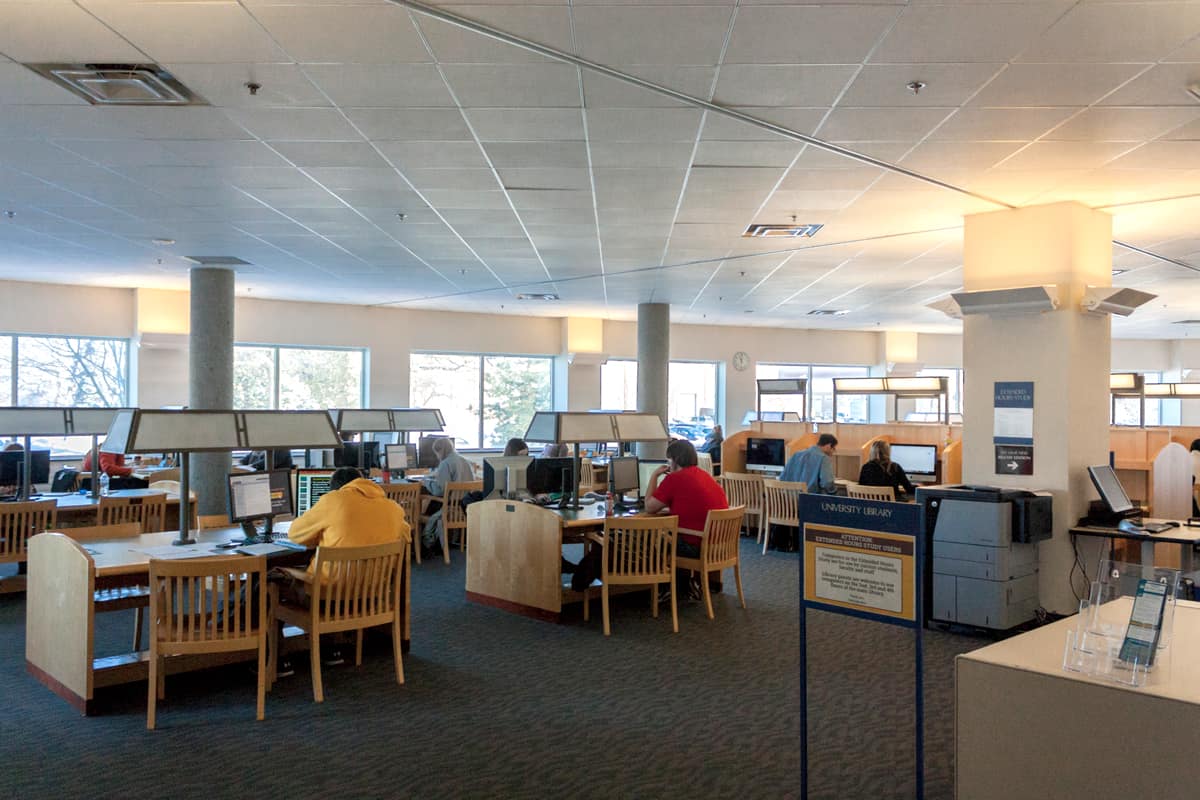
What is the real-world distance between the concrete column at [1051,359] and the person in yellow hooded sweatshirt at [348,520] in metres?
4.30

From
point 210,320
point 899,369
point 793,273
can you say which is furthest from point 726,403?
point 210,320

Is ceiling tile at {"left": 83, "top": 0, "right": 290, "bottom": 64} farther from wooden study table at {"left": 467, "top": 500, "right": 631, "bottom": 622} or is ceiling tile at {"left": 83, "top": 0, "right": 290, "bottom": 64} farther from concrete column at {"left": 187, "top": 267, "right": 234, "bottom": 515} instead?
concrete column at {"left": 187, "top": 267, "right": 234, "bottom": 515}

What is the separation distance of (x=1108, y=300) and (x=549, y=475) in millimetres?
4247

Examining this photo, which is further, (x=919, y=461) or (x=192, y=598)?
(x=919, y=461)

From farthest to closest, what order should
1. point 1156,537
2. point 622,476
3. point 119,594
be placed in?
point 622,476 → point 1156,537 → point 119,594

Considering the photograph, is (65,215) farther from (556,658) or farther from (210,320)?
(556,658)

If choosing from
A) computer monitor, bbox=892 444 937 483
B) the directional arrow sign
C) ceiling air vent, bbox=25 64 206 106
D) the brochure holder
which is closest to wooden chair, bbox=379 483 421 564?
ceiling air vent, bbox=25 64 206 106

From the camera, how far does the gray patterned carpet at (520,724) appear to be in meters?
3.27

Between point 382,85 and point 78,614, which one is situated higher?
point 382,85

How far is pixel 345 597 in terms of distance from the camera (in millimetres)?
4285

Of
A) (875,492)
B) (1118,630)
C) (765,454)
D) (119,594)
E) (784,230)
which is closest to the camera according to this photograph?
(1118,630)

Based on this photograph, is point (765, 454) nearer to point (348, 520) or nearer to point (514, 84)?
point (348, 520)

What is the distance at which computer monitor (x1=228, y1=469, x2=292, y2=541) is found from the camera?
4891mm

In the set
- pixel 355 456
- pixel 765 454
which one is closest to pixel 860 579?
pixel 765 454
